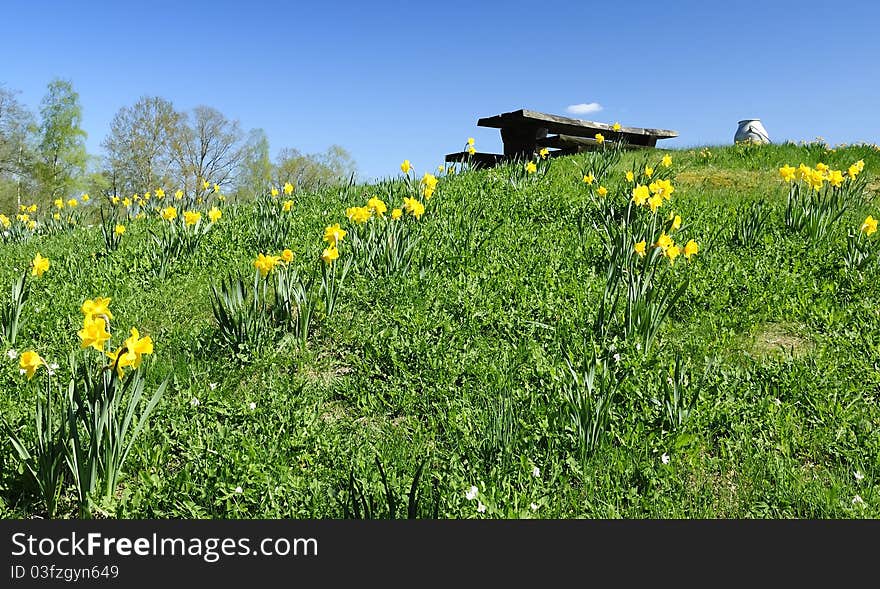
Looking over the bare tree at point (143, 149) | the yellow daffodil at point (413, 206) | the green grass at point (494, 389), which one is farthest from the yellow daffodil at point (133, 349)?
the bare tree at point (143, 149)

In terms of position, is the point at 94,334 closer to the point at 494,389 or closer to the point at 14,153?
the point at 494,389

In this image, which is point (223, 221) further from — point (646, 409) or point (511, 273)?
point (646, 409)

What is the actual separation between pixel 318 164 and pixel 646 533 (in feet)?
146

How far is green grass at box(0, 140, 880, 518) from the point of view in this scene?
238cm

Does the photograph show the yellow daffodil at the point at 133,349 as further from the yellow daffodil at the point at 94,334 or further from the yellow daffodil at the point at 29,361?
the yellow daffodil at the point at 29,361

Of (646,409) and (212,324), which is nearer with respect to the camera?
(646,409)

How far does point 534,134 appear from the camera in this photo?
10047mm

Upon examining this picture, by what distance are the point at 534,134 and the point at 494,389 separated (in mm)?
7905

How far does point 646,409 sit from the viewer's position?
285 cm

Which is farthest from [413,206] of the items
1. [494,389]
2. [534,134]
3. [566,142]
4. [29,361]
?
[566,142]

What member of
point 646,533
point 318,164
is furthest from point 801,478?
point 318,164

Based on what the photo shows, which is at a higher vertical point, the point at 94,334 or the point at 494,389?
the point at 94,334

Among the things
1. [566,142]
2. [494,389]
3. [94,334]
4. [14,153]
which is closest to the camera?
[94,334]

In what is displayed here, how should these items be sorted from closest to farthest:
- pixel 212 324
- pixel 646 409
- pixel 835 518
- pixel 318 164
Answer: pixel 835 518 < pixel 646 409 < pixel 212 324 < pixel 318 164
